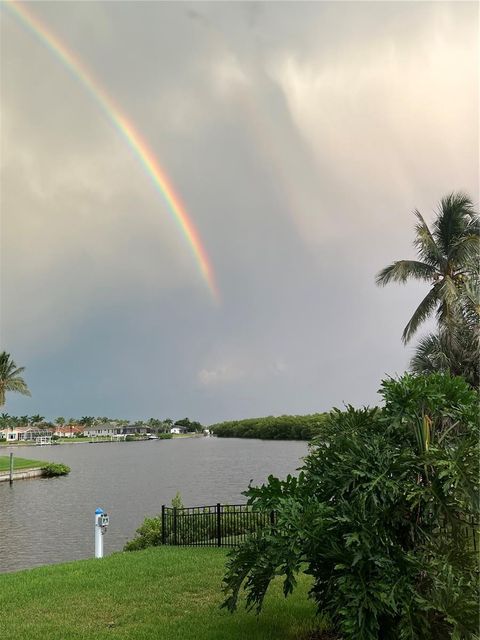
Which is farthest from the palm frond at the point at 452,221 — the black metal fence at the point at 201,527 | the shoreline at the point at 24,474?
the shoreline at the point at 24,474

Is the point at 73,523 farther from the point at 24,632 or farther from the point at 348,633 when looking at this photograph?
the point at 348,633

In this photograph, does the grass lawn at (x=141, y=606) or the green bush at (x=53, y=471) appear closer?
the grass lawn at (x=141, y=606)

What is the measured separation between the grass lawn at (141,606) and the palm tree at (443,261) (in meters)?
15.8

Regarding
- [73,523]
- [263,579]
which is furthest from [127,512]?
[263,579]

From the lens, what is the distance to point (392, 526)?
5.65 metres

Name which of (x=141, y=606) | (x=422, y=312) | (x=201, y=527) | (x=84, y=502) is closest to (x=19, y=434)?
(x=84, y=502)

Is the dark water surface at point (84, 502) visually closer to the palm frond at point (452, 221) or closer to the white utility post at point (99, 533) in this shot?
the white utility post at point (99, 533)

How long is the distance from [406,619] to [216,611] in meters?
3.52

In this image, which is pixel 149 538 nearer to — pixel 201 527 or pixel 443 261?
pixel 201 527

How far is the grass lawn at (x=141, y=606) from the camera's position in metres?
6.88

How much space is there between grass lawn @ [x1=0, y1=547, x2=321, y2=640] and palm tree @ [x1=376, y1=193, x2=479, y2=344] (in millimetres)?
15836

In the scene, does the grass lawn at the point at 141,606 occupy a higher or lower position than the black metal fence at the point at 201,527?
higher

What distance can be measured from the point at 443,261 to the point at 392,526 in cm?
2027

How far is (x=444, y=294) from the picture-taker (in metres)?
22.4
